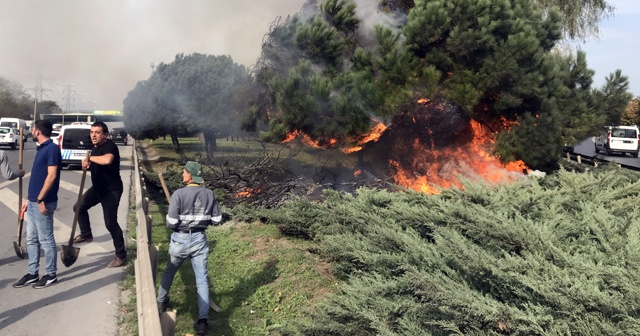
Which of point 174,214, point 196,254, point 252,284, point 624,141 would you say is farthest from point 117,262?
point 624,141

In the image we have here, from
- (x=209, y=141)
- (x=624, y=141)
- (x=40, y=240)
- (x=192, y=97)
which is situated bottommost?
(x=40, y=240)

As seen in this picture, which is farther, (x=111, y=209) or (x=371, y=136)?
(x=371, y=136)

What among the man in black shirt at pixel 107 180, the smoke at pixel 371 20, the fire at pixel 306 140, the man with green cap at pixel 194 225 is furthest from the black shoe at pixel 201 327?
the smoke at pixel 371 20

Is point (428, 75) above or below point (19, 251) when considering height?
above

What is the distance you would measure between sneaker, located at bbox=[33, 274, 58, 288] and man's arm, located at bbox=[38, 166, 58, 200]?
32.0 inches

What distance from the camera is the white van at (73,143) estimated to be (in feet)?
63.6

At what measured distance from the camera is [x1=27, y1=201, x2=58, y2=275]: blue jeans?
550 centimetres

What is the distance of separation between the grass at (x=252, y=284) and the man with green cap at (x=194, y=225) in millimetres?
332

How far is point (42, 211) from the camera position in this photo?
546cm

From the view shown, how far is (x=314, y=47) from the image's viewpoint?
Answer: 10.4m

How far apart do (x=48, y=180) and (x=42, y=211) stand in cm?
31

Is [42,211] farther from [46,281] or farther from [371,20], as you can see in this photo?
[371,20]

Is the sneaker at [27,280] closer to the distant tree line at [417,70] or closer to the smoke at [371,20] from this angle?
the distant tree line at [417,70]

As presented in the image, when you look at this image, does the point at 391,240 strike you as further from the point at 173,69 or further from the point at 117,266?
the point at 173,69
